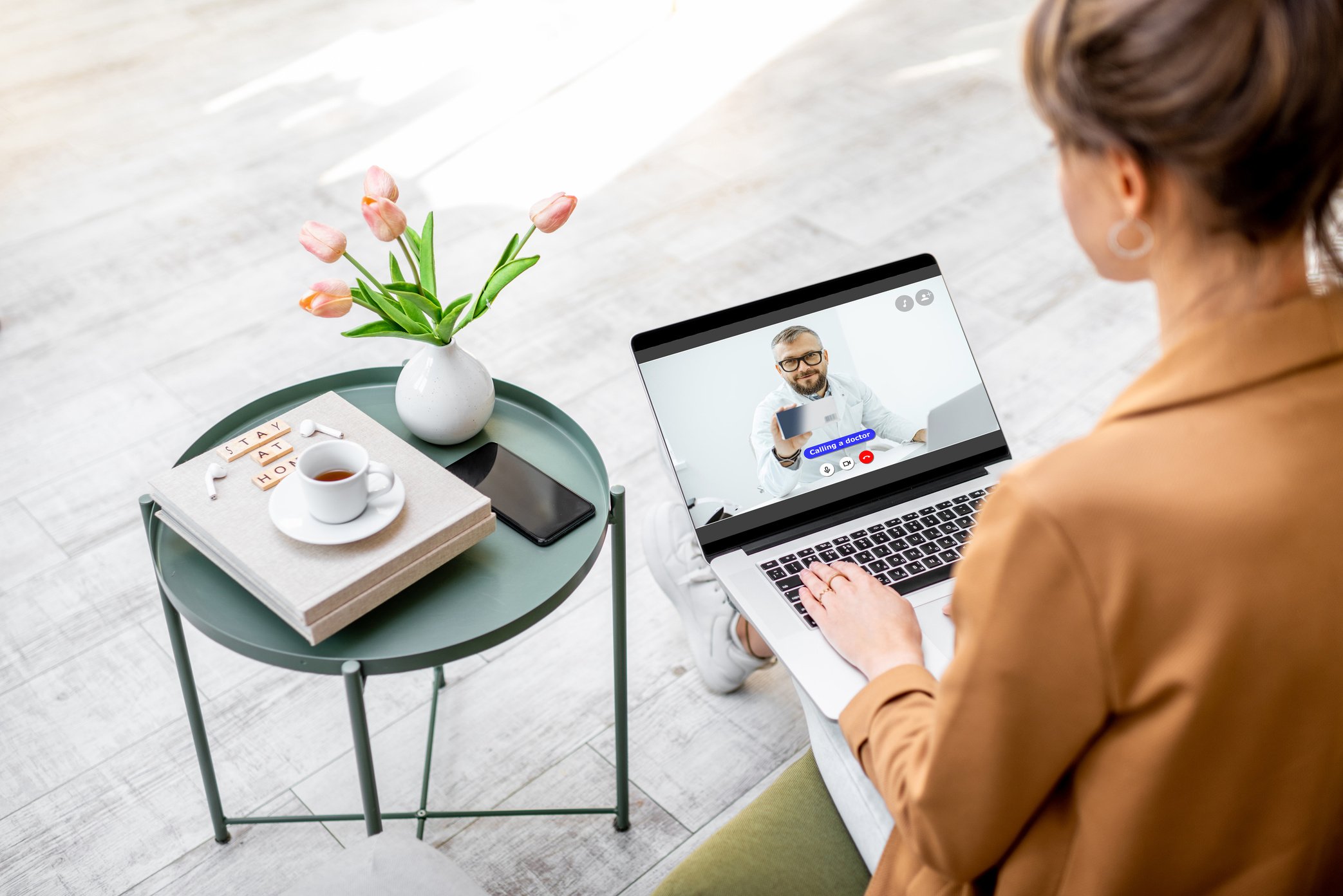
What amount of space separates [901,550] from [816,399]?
201 millimetres

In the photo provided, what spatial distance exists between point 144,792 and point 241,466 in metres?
0.66

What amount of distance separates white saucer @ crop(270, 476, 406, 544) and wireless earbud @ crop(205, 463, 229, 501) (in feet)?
0.20

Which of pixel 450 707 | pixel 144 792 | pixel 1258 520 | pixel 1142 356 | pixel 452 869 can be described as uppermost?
pixel 1258 520

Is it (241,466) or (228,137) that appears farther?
(228,137)

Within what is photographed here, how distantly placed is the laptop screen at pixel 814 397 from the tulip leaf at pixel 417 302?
0.23 m

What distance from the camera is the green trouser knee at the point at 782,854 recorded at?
3.32 ft

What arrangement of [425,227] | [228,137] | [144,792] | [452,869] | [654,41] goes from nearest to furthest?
[452,869]
[425,227]
[144,792]
[228,137]
[654,41]

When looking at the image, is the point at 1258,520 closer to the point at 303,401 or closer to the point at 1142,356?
the point at 303,401

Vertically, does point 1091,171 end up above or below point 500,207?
above

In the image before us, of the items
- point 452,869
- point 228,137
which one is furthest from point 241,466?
point 228,137

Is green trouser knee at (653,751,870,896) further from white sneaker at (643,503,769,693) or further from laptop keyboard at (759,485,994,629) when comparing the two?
white sneaker at (643,503,769,693)

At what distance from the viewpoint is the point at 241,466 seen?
1.20m

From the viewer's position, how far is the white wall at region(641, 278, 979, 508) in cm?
125

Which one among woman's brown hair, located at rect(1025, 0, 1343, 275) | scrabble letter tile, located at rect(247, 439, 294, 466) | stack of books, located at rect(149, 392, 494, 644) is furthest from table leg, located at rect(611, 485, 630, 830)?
woman's brown hair, located at rect(1025, 0, 1343, 275)
